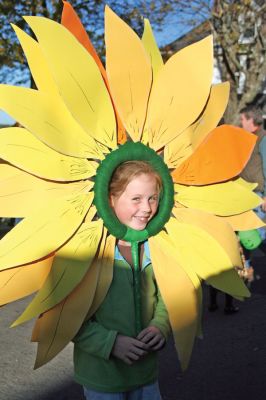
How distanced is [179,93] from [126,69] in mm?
226

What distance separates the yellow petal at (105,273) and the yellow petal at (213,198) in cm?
34

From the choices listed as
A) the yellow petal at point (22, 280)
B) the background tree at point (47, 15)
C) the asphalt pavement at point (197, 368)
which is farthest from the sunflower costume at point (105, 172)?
the background tree at point (47, 15)

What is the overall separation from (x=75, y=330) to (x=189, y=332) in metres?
0.43

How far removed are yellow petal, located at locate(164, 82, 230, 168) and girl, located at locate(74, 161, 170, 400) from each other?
12 centimetres

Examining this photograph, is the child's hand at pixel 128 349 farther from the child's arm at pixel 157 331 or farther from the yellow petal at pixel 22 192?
the yellow petal at pixel 22 192

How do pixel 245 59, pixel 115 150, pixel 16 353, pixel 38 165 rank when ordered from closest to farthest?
pixel 38 165
pixel 115 150
pixel 16 353
pixel 245 59

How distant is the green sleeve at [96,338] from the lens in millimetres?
1939

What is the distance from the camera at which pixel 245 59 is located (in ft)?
55.5

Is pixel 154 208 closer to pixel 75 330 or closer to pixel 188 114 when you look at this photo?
pixel 188 114

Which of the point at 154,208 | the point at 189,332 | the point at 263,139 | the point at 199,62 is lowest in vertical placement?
the point at 263,139

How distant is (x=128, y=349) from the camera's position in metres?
1.92

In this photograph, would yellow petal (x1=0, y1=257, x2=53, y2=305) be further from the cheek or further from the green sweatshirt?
the cheek

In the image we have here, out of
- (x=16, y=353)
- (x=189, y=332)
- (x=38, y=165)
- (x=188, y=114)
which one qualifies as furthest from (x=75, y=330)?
(x=16, y=353)

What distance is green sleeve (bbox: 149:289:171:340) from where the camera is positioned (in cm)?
200
